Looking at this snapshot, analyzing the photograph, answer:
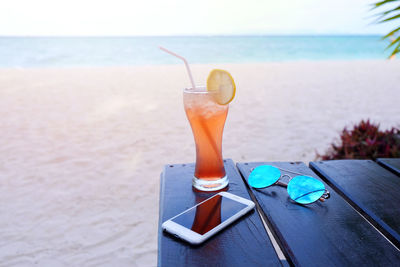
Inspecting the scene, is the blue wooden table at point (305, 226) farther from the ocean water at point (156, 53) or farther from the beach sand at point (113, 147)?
the ocean water at point (156, 53)

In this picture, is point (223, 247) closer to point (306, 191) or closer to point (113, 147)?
point (306, 191)

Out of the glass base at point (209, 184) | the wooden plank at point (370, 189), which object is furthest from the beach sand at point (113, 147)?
the wooden plank at point (370, 189)

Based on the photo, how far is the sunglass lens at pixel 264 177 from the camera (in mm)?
918

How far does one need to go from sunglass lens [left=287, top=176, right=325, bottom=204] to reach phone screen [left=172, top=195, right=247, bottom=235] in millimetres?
148

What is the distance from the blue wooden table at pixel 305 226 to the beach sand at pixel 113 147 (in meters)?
1.01

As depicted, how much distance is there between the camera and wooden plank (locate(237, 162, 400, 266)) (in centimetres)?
61

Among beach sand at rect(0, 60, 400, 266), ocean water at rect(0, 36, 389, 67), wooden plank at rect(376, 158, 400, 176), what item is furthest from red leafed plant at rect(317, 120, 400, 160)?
ocean water at rect(0, 36, 389, 67)

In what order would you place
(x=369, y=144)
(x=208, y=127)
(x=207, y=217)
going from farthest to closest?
(x=369, y=144)
(x=208, y=127)
(x=207, y=217)

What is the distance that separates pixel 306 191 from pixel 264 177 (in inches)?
5.5

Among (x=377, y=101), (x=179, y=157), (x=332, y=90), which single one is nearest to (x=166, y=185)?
(x=179, y=157)

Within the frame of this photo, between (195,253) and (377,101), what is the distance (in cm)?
578

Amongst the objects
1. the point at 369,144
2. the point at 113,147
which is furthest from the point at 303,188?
the point at 113,147

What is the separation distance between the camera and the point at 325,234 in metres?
0.69

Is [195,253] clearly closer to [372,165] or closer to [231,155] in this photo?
[372,165]
